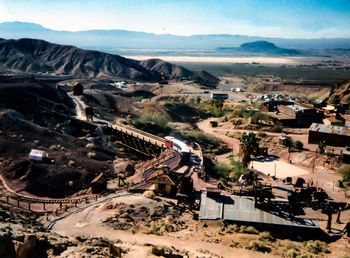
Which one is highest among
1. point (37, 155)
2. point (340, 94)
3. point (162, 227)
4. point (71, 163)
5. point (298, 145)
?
point (340, 94)

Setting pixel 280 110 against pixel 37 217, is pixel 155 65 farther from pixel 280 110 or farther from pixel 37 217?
pixel 37 217

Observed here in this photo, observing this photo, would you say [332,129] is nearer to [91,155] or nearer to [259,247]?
[91,155]

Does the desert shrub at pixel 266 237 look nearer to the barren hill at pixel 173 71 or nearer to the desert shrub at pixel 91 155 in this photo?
the desert shrub at pixel 91 155

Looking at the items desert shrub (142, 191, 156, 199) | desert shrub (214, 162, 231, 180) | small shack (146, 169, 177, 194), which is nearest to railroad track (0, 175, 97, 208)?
desert shrub (142, 191, 156, 199)

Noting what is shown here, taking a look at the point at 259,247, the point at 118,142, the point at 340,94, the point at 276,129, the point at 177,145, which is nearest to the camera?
the point at 259,247

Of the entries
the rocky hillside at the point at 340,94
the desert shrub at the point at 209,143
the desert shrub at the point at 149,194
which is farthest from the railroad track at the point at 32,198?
the rocky hillside at the point at 340,94

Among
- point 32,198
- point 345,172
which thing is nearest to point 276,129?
point 345,172

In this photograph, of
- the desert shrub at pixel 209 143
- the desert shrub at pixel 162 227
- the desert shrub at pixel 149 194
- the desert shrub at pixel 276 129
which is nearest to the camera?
the desert shrub at pixel 162 227
